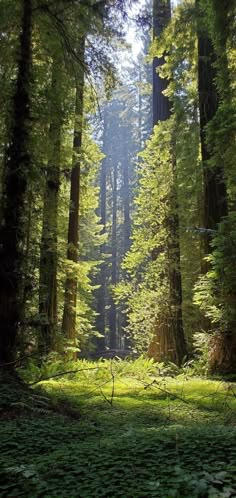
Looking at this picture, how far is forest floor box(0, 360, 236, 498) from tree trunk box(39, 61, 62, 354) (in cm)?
A: 268

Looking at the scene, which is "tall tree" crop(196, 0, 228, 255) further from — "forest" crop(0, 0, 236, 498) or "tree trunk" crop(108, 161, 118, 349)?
"tree trunk" crop(108, 161, 118, 349)

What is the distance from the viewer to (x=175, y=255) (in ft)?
36.4

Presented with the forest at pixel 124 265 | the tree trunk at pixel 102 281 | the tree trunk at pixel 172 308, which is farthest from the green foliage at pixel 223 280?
the tree trunk at pixel 102 281

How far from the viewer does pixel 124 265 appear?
12.2 metres

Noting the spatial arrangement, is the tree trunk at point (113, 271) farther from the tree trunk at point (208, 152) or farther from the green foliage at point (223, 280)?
the green foliage at point (223, 280)

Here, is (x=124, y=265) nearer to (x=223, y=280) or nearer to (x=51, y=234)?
(x=51, y=234)

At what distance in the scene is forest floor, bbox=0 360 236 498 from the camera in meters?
2.36

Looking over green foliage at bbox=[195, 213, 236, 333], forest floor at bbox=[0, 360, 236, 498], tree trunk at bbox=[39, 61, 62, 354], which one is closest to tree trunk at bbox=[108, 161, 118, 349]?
tree trunk at bbox=[39, 61, 62, 354]

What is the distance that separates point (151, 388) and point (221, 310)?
1733 mm

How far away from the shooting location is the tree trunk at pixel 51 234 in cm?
706

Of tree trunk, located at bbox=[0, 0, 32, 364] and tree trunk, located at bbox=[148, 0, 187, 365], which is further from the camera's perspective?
tree trunk, located at bbox=[148, 0, 187, 365]

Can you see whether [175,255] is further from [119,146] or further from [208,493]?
[119,146]

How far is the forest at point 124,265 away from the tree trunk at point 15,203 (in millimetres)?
18

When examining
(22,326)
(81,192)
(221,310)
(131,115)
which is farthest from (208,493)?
(131,115)
